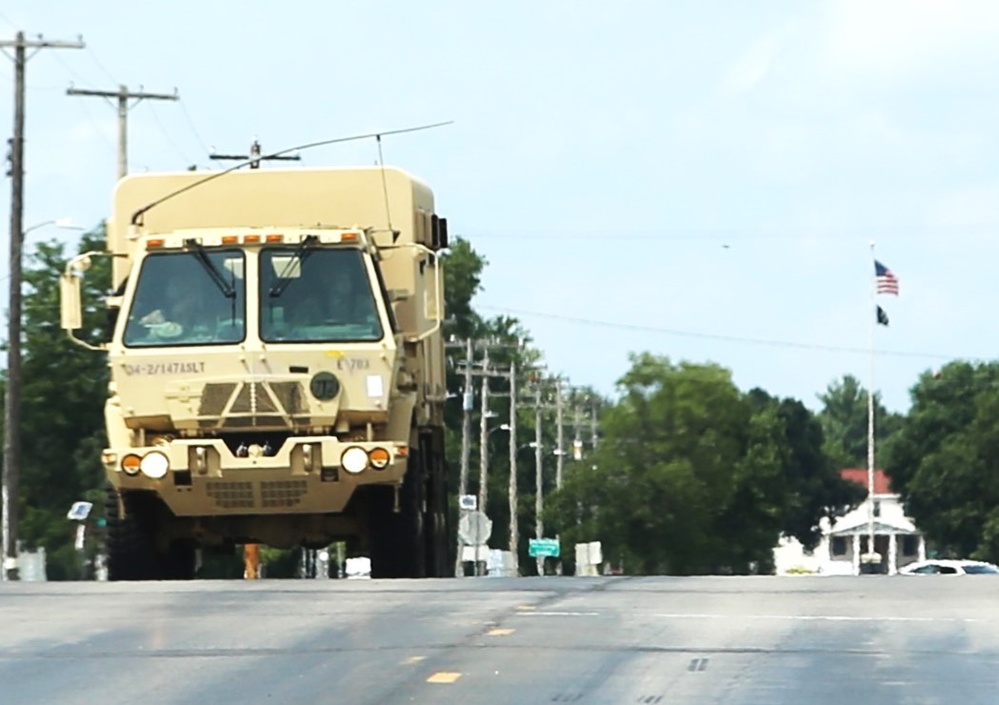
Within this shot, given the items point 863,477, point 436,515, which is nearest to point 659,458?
point 436,515

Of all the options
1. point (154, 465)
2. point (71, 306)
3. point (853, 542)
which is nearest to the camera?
point (154, 465)

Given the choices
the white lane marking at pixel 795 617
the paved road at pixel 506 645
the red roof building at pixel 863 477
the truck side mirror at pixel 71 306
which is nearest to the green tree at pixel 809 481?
the red roof building at pixel 863 477

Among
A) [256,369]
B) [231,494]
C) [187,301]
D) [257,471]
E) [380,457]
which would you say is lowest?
[231,494]

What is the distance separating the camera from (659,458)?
96750 millimetres

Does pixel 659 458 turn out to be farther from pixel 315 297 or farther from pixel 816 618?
pixel 816 618

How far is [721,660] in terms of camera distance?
512 inches

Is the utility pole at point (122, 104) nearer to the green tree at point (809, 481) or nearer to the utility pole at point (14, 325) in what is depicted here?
the utility pole at point (14, 325)

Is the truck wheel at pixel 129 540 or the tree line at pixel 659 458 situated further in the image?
the tree line at pixel 659 458

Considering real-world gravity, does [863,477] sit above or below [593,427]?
below

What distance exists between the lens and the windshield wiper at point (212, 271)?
22.2 metres

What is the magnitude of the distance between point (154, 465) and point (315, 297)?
6.47ft

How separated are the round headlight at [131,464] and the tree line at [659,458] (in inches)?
307

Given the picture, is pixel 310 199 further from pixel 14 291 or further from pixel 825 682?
pixel 14 291

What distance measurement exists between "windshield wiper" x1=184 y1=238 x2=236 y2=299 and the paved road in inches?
168
